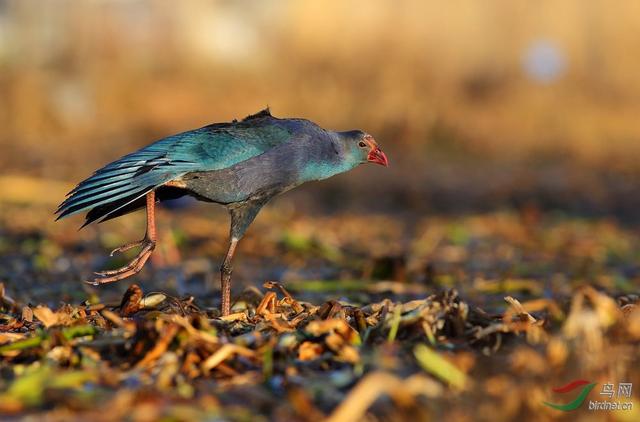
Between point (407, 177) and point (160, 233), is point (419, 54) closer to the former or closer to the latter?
point (407, 177)

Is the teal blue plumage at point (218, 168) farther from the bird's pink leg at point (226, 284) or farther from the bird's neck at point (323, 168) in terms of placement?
the bird's pink leg at point (226, 284)

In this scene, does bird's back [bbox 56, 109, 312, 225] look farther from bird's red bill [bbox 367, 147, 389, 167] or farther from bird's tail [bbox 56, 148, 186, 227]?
bird's red bill [bbox 367, 147, 389, 167]

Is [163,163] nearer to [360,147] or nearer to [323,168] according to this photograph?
[323,168]

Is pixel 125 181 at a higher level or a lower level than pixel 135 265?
higher

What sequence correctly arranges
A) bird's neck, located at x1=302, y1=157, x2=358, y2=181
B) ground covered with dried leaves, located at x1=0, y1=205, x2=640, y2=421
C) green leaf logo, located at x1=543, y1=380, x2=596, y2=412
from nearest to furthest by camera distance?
ground covered with dried leaves, located at x1=0, y1=205, x2=640, y2=421 < green leaf logo, located at x1=543, y1=380, x2=596, y2=412 < bird's neck, located at x1=302, y1=157, x2=358, y2=181

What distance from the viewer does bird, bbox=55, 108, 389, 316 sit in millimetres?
4699

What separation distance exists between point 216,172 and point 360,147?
0.91 meters

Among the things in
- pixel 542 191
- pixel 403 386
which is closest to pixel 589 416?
pixel 403 386

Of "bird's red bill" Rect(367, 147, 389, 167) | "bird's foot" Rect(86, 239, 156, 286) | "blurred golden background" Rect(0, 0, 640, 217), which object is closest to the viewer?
"bird's foot" Rect(86, 239, 156, 286)

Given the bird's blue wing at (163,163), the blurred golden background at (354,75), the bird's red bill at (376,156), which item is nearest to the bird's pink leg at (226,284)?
the bird's blue wing at (163,163)

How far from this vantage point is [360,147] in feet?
17.7

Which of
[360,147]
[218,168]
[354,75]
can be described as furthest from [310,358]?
[354,75]

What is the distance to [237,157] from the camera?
15.8 ft

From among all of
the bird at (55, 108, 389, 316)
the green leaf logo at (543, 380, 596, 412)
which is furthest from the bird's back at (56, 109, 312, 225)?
the green leaf logo at (543, 380, 596, 412)
